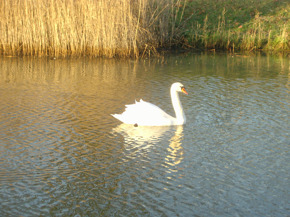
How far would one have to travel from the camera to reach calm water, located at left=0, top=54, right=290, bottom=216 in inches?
205

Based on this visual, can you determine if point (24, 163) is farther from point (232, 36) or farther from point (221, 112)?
point (232, 36)

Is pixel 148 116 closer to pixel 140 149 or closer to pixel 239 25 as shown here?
pixel 140 149

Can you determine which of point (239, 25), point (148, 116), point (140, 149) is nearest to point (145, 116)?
point (148, 116)

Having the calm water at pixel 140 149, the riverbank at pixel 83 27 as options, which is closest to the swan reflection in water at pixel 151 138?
the calm water at pixel 140 149

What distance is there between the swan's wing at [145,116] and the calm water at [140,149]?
0.16 m

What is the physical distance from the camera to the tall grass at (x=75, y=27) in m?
16.0

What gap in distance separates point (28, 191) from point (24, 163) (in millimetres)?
1005

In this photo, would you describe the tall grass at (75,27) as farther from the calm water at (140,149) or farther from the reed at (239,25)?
the reed at (239,25)

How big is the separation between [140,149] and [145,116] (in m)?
1.43

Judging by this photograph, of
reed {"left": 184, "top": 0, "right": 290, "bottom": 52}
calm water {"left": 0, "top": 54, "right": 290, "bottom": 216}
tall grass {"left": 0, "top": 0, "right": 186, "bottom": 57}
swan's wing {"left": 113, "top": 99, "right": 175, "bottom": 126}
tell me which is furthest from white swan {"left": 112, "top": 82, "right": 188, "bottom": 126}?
reed {"left": 184, "top": 0, "right": 290, "bottom": 52}

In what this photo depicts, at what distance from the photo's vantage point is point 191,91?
37.0 ft

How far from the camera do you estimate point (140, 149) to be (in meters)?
7.11

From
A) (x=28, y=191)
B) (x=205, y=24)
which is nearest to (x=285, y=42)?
(x=205, y=24)

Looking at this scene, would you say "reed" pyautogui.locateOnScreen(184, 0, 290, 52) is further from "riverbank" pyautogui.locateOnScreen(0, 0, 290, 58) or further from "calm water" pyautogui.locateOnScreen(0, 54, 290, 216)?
"calm water" pyautogui.locateOnScreen(0, 54, 290, 216)
